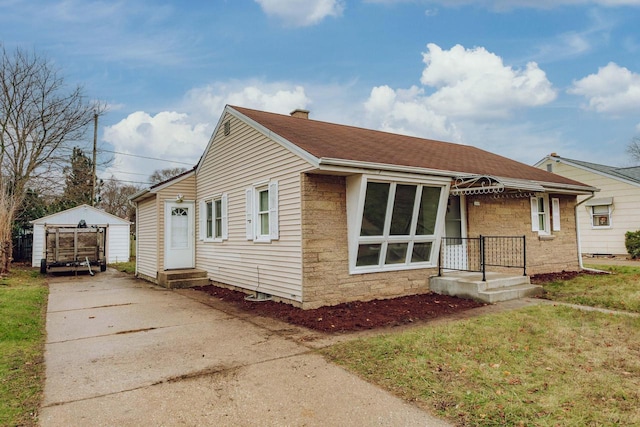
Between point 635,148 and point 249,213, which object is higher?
point 635,148

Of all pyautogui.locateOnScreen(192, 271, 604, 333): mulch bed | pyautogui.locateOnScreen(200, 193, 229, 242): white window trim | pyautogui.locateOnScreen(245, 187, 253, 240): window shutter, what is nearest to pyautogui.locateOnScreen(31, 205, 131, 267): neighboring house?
pyautogui.locateOnScreen(200, 193, 229, 242): white window trim

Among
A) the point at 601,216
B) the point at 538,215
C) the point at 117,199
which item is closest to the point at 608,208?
the point at 601,216

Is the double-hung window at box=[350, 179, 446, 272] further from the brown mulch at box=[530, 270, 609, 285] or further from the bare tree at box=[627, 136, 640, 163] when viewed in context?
the bare tree at box=[627, 136, 640, 163]

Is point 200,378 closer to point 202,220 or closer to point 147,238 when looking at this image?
point 202,220

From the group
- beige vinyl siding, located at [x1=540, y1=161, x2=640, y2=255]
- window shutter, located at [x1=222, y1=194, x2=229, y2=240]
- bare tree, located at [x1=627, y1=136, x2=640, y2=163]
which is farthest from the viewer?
bare tree, located at [x1=627, y1=136, x2=640, y2=163]

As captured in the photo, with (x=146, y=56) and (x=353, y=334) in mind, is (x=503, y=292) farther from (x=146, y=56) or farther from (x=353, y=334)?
(x=146, y=56)

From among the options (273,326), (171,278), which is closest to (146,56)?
(171,278)

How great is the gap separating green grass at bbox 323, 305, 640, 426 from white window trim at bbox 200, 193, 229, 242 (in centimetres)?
668

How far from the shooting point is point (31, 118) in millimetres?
22188

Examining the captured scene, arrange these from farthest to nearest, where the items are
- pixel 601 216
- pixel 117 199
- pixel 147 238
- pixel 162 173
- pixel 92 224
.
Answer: pixel 162 173 → pixel 117 199 → pixel 92 224 → pixel 601 216 → pixel 147 238

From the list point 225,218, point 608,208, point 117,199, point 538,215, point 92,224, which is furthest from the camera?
point 117,199

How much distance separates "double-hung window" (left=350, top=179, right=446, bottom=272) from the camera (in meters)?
7.99

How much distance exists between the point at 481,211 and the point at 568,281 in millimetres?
3297

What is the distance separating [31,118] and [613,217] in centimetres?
3237
